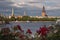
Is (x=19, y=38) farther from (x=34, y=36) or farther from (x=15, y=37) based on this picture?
(x=34, y=36)

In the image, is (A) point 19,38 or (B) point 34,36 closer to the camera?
(A) point 19,38

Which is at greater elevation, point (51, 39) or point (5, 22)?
point (5, 22)

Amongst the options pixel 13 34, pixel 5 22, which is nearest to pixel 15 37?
pixel 13 34

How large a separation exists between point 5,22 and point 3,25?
0.18 metres

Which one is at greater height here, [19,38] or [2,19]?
[2,19]

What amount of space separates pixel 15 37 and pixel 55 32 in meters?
1.21

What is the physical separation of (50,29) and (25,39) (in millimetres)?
844

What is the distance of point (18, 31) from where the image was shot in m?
6.68

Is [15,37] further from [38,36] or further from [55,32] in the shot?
[55,32]

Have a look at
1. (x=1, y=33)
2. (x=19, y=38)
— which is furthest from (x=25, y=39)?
(x=1, y=33)

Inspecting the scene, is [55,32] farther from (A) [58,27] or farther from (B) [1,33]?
(B) [1,33]

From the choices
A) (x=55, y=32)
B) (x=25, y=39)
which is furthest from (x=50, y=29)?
(x=25, y=39)

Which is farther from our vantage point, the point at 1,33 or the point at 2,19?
the point at 2,19

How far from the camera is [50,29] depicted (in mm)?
6938
